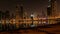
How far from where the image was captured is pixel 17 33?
636 centimetres

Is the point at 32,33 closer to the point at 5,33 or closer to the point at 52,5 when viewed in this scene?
the point at 5,33

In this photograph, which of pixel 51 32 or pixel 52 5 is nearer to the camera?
pixel 51 32

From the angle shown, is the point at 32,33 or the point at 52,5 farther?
the point at 52,5

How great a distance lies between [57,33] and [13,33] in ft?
5.86

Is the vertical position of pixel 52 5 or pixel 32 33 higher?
pixel 52 5

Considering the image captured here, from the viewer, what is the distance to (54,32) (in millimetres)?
6508

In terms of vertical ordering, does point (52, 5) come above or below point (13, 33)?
above

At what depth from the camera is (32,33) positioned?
643 centimetres

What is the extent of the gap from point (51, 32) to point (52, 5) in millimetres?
34491

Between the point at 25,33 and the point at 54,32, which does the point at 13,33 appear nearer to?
the point at 25,33

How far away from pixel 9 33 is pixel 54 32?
1.88 meters

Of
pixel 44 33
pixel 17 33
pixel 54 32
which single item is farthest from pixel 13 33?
pixel 54 32

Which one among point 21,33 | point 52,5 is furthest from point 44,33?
point 52,5

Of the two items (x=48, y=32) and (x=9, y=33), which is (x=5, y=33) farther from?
(x=48, y=32)
